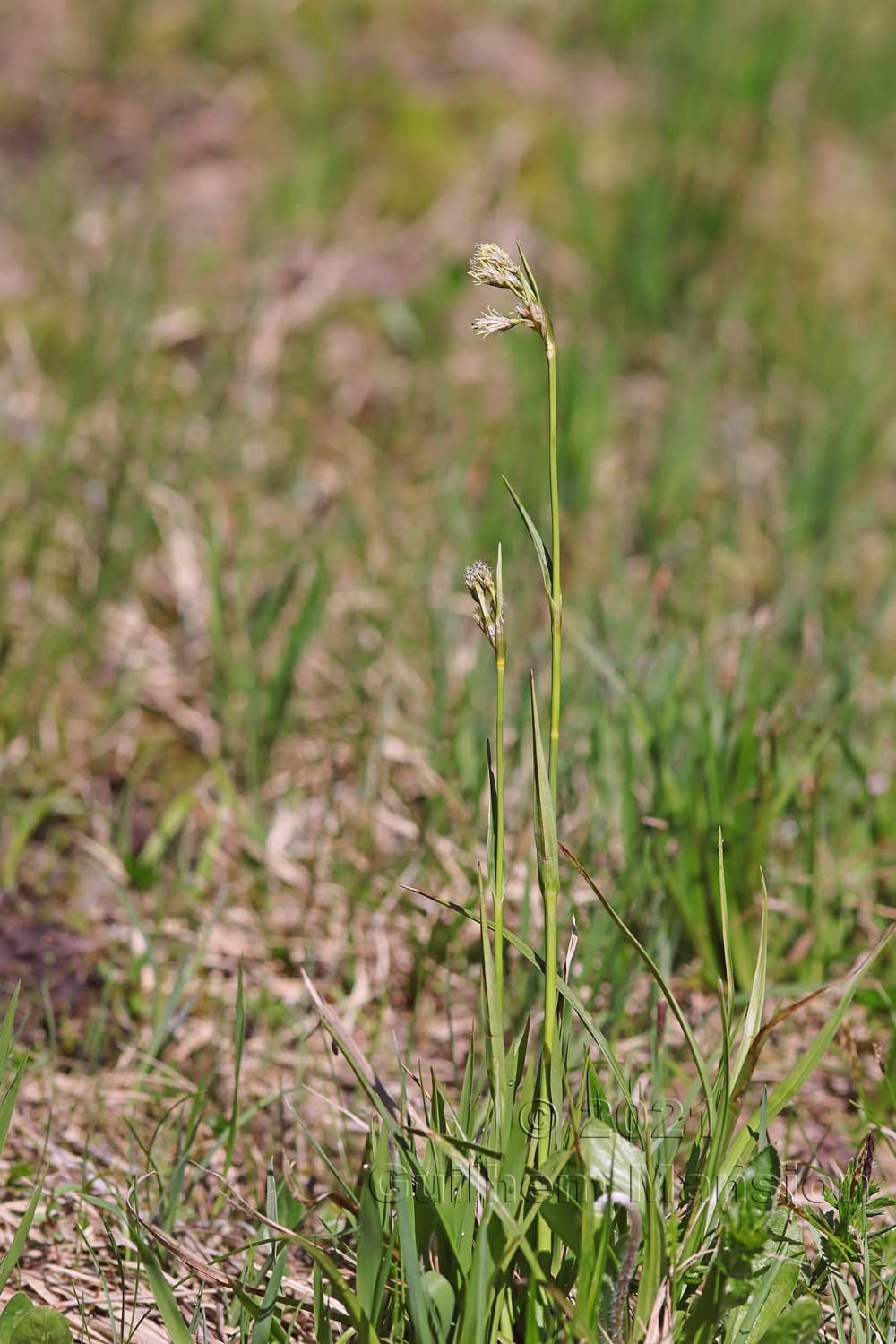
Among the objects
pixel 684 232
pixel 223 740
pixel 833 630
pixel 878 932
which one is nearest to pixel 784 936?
pixel 878 932

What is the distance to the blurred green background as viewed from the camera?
210 centimetres

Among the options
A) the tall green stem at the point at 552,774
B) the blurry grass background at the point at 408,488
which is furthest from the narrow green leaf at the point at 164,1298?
the blurry grass background at the point at 408,488

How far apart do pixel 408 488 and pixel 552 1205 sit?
220cm

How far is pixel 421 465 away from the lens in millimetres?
3213

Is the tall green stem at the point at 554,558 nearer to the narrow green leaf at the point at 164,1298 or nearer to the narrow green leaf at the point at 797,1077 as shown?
the narrow green leaf at the point at 797,1077

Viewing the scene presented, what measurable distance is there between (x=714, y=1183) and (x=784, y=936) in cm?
78

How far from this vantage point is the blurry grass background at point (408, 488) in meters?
2.01

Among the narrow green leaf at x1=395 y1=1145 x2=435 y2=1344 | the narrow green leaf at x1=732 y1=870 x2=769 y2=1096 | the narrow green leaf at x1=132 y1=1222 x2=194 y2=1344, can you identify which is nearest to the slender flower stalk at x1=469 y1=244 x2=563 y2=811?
the narrow green leaf at x1=732 y1=870 x2=769 y2=1096

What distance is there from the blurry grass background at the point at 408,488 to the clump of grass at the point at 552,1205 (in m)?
0.43

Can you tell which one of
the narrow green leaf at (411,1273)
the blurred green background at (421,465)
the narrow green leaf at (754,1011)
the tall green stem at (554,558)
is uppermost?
the tall green stem at (554,558)

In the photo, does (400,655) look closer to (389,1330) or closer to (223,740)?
(223,740)

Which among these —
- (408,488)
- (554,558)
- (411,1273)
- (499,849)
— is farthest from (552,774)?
(408,488)

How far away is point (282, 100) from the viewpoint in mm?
3943

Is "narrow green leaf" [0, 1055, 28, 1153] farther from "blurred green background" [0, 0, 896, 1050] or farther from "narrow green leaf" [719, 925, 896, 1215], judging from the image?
"narrow green leaf" [719, 925, 896, 1215]
